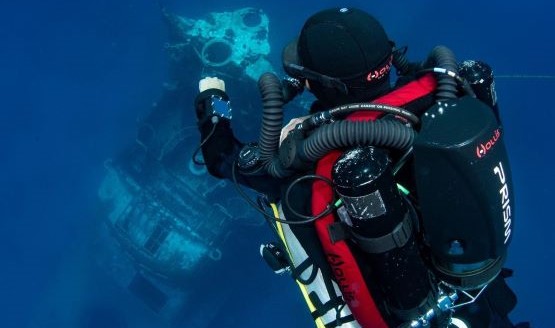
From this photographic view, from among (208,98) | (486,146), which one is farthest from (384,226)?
(208,98)

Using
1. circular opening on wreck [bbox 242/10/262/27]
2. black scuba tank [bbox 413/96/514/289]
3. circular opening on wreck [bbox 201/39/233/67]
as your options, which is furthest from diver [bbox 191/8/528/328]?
circular opening on wreck [bbox 242/10/262/27]

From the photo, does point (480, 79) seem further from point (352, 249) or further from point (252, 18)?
point (252, 18)

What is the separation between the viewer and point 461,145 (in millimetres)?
1921

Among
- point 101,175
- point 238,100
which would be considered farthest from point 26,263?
point 238,100

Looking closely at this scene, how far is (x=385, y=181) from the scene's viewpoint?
2072mm

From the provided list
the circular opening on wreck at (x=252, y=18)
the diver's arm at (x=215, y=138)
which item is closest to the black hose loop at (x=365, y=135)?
the diver's arm at (x=215, y=138)

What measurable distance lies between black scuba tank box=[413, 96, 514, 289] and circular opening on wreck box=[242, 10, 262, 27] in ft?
21.3

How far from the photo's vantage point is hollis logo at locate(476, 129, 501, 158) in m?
1.95

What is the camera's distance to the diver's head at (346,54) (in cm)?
245

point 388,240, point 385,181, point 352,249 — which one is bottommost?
point 352,249

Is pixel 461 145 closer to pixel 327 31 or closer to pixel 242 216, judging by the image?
pixel 327 31

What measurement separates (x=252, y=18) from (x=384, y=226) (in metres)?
6.67

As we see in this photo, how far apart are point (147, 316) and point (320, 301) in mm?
6450

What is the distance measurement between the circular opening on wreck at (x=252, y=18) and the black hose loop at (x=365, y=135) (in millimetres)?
6225
